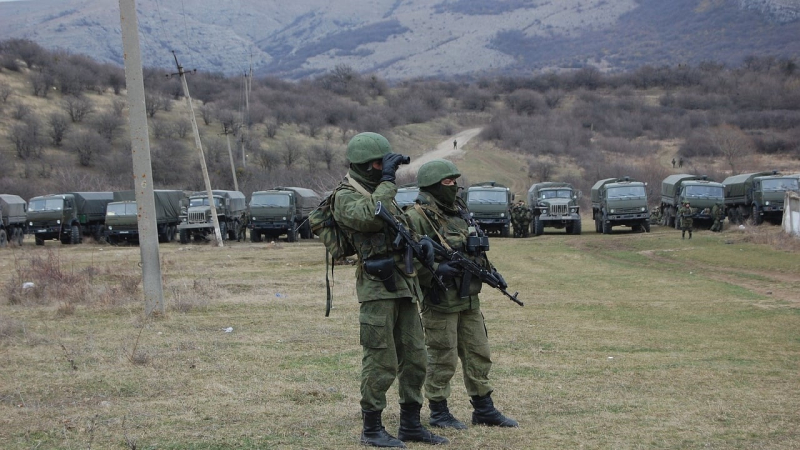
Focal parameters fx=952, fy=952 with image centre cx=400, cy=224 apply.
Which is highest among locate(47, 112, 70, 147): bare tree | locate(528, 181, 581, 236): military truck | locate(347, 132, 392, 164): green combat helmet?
locate(47, 112, 70, 147): bare tree

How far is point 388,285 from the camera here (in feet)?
19.6

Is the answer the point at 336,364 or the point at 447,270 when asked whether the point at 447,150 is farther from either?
the point at 447,270

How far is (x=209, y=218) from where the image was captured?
3353 cm

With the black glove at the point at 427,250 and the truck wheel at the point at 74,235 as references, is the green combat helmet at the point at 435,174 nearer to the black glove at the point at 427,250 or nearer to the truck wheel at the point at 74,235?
the black glove at the point at 427,250

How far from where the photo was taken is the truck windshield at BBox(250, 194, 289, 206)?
33406 mm

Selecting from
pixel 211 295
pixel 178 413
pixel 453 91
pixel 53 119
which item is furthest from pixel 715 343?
pixel 453 91

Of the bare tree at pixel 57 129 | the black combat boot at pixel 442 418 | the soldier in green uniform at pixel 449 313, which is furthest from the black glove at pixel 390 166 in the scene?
the bare tree at pixel 57 129

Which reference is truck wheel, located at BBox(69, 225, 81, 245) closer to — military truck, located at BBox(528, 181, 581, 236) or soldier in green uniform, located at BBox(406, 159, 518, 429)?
military truck, located at BBox(528, 181, 581, 236)

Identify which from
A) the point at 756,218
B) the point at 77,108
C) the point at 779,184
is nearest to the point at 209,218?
the point at 756,218

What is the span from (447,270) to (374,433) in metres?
1.29

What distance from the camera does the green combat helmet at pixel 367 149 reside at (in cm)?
607

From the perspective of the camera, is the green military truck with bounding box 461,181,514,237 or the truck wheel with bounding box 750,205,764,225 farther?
the green military truck with bounding box 461,181,514,237

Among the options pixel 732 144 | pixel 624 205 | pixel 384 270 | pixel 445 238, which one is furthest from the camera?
pixel 732 144

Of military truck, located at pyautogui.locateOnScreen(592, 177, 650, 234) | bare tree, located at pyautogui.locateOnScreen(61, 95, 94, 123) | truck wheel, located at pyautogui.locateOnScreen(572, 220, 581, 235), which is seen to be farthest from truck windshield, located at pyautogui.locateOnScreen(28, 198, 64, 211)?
bare tree, located at pyautogui.locateOnScreen(61, 95, 94, 123)
